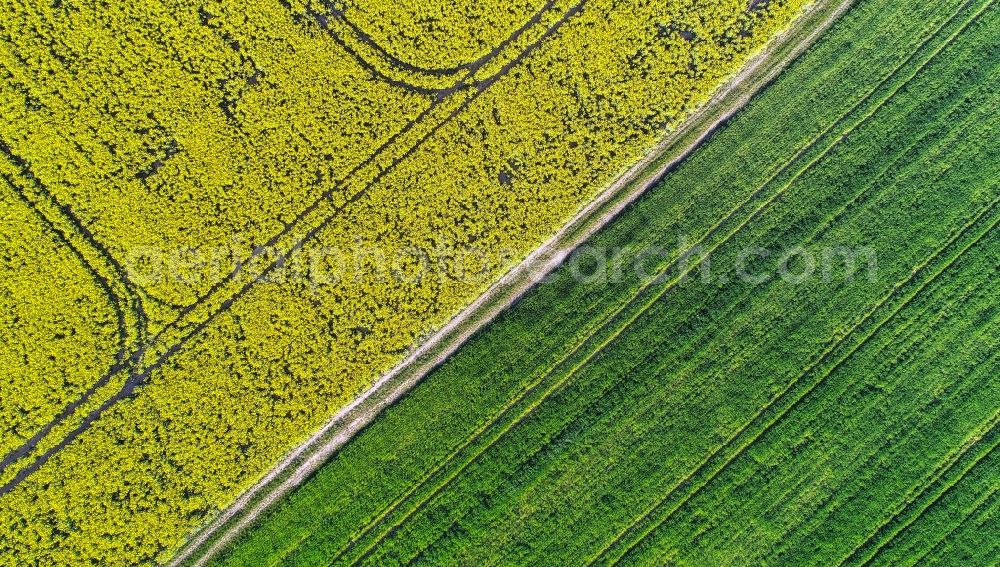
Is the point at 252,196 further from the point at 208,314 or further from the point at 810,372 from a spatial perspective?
the point at 810,372

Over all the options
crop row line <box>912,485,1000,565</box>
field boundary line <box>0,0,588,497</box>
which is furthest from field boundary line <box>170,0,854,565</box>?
crop row line <box>912,485,1000,565</box>

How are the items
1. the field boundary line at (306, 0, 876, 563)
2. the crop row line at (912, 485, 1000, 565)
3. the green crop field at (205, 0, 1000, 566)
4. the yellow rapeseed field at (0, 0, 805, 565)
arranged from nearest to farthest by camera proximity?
the crop row line at (912, 485, 1000, 565), the green crop field at (205, 0, 1000, 566), the field boundary line at (306, 0, 876, 563), the yellow rapeseed field at (0, 0, 805, 565)

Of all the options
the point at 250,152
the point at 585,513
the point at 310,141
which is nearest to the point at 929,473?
the point at 585,513

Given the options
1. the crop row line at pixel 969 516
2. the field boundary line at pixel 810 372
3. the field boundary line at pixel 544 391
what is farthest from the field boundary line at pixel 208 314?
the crop row line at pixel 969 516

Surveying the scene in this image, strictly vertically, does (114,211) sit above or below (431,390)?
above

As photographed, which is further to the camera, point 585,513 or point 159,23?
point 159,23

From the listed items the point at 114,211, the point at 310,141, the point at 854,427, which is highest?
the point at 114,211

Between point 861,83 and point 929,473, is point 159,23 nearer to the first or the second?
point 861,83

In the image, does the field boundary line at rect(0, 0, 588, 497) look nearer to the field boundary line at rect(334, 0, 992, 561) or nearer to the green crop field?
the green crop field
